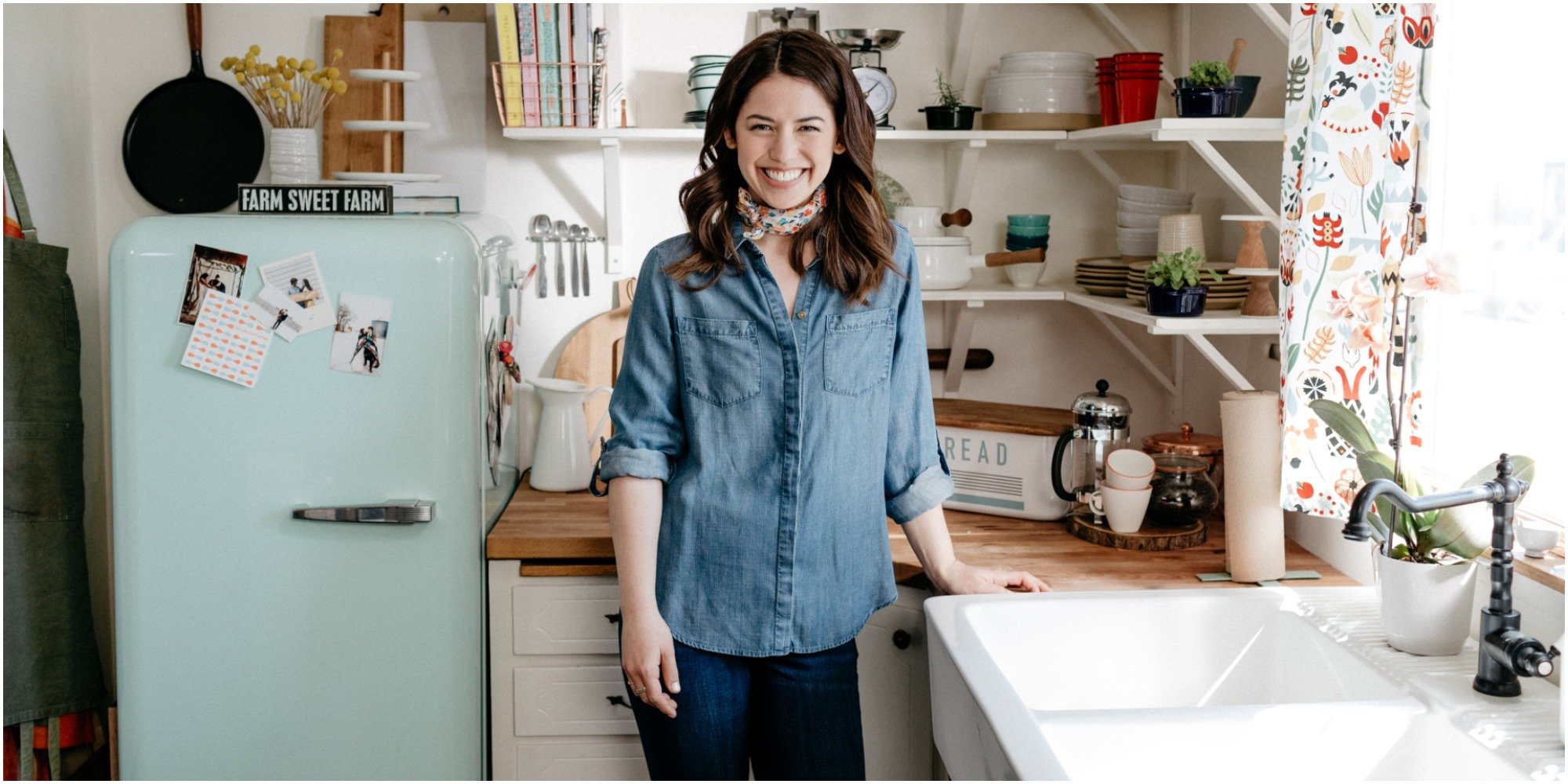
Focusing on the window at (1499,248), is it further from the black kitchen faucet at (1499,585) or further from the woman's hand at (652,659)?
the woman's hand at (652,659)

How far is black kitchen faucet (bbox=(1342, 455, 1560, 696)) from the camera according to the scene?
1363mm

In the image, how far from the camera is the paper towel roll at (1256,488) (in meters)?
1.87

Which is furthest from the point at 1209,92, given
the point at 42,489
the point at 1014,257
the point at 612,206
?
the point at 42,489

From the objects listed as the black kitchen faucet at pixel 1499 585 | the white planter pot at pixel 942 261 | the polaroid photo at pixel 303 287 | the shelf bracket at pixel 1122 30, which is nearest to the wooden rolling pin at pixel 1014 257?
the white planter pot at pixel 942 261

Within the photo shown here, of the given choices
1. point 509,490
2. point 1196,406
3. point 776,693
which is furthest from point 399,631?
point 1196,406

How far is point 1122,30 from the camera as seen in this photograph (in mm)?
2602

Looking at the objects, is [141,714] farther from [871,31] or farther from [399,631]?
[871,31]

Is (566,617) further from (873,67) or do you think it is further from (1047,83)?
(1047,83)

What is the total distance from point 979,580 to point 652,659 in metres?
0.48

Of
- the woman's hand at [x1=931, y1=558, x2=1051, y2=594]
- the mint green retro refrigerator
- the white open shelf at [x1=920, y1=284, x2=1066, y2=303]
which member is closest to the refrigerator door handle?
the mint green retro refrigerator

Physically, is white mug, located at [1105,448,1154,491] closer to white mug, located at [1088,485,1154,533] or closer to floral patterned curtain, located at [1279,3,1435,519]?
white mug, located at [1088,485,1154,533]

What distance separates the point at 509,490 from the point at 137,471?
2.16 ft

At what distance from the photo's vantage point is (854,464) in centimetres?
167

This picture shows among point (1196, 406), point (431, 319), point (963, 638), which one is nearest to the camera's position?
point (963, 638)
